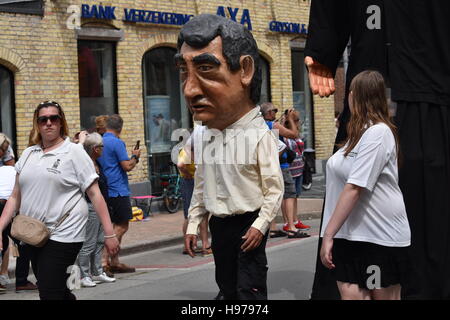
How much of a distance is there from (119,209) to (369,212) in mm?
5420

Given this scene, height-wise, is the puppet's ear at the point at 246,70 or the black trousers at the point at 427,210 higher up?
the puppet's ear at the point at 246,70

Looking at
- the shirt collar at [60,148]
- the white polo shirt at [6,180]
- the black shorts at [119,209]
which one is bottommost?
the black shorts at [119,209]

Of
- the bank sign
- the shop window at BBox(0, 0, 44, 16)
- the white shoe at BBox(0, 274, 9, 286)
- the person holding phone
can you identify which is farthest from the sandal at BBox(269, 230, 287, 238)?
the shop window at BBox(0, 0, 44, 16)

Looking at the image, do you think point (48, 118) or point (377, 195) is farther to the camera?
point (48, 118)

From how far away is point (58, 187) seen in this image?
5.90 meters

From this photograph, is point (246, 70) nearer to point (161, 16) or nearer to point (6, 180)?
point (6, 180)

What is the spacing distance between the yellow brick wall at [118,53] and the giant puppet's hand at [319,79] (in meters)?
9.02

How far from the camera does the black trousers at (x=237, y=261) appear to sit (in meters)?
5.42

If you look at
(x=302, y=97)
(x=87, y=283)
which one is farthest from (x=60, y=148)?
(x=302, y=97)

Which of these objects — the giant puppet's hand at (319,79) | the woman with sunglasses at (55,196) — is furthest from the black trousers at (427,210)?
the woman with sunglasses at (55,196)

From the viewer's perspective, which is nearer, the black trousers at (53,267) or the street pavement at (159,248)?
the black trousers at (53,267)

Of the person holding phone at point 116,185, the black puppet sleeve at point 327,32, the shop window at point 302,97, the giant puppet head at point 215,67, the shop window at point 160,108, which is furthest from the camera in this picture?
the shop window at point 302,97

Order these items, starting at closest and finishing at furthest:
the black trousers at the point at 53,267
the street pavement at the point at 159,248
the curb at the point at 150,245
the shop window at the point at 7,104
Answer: the black trousers at the point at 53,267, the street pavement at the point at 159,248, the curb at the point at 150,245, the shop window at the point at 7,104

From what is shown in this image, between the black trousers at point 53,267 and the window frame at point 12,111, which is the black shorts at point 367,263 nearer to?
the black trousers at point 53,267
